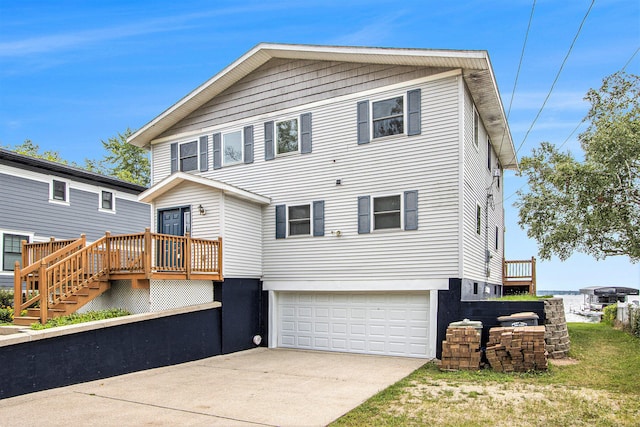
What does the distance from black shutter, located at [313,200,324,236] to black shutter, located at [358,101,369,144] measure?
2.14 metres

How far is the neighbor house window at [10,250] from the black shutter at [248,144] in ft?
28.8

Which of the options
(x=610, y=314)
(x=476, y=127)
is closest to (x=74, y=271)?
(x=476, y=127)

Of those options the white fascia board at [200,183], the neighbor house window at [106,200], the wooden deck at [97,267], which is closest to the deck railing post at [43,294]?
the wooden deck at [97,267]

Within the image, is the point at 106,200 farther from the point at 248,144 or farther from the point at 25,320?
the point at 25,320

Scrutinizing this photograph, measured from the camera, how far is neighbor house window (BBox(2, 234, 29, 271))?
16.3 metres

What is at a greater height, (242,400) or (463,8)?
(463,8)

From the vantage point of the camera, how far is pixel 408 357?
1234cm

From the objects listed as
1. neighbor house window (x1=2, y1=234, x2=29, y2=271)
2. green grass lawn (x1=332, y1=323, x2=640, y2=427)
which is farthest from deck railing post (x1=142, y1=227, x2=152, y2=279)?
neighbor house window (x1=2, y1=234, x2=29, y2=271)

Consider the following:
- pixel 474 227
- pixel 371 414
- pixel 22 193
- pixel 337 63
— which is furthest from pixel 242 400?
pixel 22 193

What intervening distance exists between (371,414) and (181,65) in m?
21.2

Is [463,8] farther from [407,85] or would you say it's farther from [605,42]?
[605,42]

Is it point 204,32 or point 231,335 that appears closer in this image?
point 231,335

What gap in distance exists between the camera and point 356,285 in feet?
42.8

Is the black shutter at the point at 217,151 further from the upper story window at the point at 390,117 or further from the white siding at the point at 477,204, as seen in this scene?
the white siding at the point at 477,204
